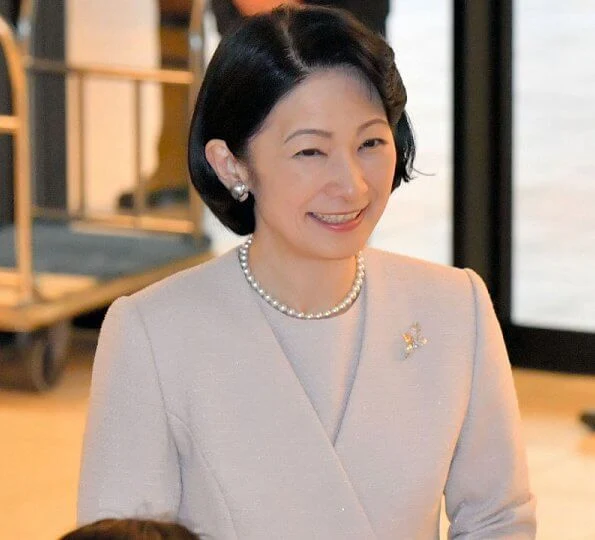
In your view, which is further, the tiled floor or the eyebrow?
the tiled floor

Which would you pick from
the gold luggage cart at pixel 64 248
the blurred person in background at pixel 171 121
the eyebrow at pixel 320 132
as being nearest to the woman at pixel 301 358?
the eyebrow at pixel 320 132

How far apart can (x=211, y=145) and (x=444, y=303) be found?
340mm

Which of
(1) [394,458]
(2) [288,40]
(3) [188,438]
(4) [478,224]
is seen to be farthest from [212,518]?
(4) [478,224]

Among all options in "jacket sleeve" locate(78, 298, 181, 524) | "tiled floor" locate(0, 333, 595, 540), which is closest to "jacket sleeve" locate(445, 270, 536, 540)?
"jacket sleeve" locate(78, 298, 181, 524)

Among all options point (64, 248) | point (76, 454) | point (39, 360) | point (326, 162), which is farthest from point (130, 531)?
point (64, 248)

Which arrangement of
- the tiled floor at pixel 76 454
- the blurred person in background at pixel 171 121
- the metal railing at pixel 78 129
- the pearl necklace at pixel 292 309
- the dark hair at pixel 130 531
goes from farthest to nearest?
1. the blurred person in background at pixel 171 121
2. the metal railing at pixel 78 129
3. the tiled floor at pixel 76 454
4. the pearl necklace at pixel 292 309
5. the dark hair at pixel 130 531

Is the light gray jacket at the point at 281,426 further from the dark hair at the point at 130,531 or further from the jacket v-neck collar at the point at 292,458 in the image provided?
the dark hair at the point at 130,531

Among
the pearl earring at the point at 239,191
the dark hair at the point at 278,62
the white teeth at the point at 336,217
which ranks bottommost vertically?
the white teeth at the point at 336,217

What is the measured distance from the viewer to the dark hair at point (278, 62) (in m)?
1.73

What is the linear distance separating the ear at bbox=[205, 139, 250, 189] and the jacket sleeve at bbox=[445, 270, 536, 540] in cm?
32

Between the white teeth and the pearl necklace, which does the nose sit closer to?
the white teeth

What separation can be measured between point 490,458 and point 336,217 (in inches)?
14.2

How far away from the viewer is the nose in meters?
1.75

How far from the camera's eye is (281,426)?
179 centimetres
